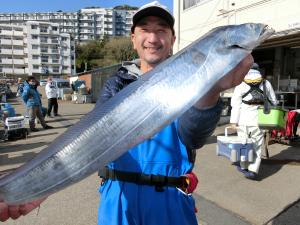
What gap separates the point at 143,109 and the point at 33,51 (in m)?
112

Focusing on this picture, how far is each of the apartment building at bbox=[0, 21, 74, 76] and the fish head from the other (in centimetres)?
10520

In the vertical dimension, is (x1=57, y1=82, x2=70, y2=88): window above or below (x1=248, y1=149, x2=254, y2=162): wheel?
above

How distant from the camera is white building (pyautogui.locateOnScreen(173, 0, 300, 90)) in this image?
12430 mm

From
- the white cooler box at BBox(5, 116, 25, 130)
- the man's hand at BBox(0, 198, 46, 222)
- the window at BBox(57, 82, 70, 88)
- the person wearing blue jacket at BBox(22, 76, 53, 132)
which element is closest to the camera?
the man's hand at BBox(0, 198, 46, 222)

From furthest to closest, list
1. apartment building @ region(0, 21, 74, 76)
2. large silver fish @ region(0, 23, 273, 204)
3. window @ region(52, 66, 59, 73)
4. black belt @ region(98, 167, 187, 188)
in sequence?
window @ region(52, 66, 59, 73)
apartment building @ region(0, 21, 74, 76)
black belt @ region(98, 167, 187, 188)
large silver fish @ region(0, 23, 273, 204)

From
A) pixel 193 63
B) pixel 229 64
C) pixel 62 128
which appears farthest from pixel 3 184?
pixel 62 128

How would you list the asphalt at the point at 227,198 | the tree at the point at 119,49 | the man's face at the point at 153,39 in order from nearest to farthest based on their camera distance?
the man's face at the point at 153,39, the asphalt at the point at 227,198, the tree at the point at 119,49

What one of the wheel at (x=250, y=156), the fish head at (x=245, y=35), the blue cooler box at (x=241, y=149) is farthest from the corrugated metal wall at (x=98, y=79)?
the fish head at (x=245, y=35)

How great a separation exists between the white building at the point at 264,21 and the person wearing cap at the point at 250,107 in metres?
7.05

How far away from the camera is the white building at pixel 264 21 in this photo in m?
12.4

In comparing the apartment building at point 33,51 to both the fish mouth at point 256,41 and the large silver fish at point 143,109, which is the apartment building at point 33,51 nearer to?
the large silver fish at point 143,109

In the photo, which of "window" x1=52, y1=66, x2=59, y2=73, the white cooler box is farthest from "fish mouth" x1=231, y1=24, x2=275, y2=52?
"window" x1=52, y1=66, x2=59, y2=73

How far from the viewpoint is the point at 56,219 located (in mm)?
4398

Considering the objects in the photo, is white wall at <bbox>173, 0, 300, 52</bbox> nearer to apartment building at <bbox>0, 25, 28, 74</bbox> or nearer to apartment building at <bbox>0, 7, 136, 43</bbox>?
apartment building at <bbox>0, 25, 28, 74</bbox>
